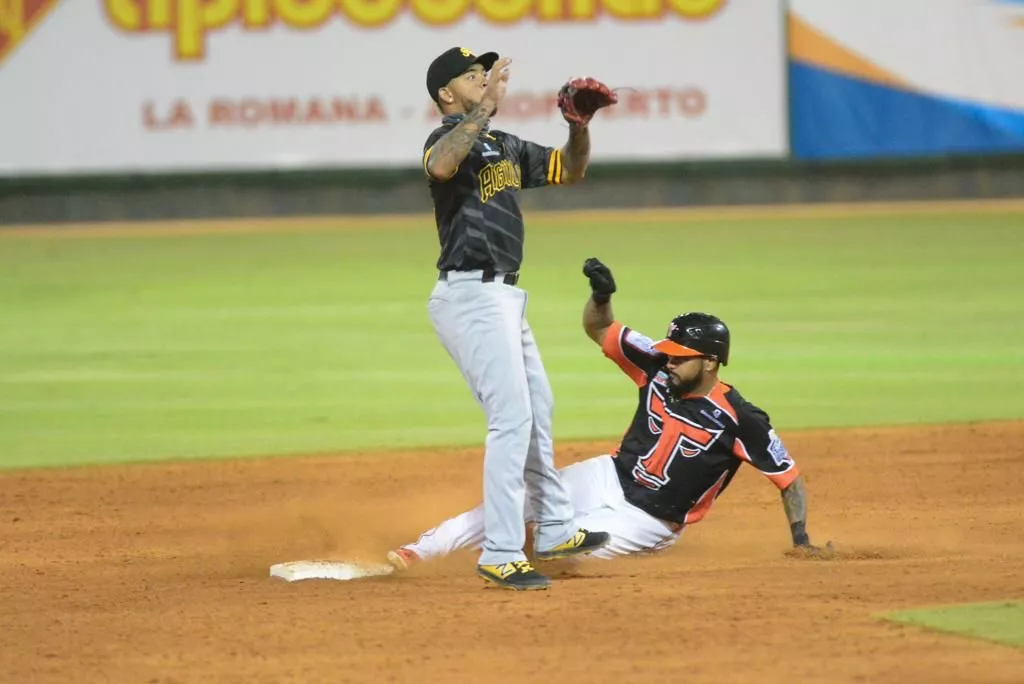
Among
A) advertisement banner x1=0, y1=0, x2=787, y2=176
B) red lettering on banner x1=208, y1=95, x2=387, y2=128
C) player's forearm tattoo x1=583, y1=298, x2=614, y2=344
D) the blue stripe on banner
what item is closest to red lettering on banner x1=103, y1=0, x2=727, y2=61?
advertisement banner x1=0, y1=0, x2=787, y2=176

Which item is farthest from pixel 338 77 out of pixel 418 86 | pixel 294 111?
pixel 418 86

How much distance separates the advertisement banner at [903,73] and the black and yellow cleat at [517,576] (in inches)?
579

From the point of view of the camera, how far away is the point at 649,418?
6.72 meters

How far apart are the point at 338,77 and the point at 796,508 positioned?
14.2 m

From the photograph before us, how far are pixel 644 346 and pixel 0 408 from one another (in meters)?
5.44

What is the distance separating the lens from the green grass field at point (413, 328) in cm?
1012

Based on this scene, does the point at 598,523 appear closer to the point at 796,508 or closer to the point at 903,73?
the point at 796,508

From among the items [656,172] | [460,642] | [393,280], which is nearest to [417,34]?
[656,172]

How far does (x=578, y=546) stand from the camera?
253 inches

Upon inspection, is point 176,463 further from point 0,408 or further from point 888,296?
point 888,296

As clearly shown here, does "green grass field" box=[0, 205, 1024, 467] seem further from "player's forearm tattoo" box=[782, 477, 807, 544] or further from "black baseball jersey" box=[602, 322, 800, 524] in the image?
"player's forearm tattoo" box=[782, 477, 807, 544]

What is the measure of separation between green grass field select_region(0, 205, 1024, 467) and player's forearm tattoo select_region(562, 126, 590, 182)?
3.41 m

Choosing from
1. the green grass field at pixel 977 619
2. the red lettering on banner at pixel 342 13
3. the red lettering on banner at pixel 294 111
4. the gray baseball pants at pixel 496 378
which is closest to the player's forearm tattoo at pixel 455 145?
the gray baseball pants at pixel 496 378

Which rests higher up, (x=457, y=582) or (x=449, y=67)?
(x=449, y=67)
